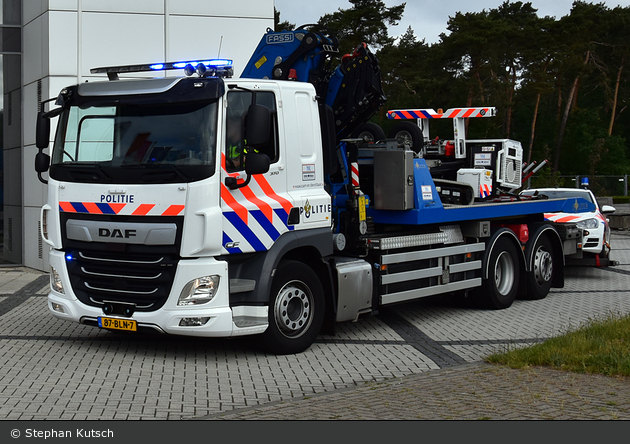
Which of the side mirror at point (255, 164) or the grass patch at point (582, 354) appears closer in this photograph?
the grass patch at point (582, 354)

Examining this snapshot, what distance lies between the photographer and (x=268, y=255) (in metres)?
7.98

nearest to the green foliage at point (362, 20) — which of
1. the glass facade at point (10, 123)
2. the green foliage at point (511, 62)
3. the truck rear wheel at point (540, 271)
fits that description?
the green foliage at point (511, 62)

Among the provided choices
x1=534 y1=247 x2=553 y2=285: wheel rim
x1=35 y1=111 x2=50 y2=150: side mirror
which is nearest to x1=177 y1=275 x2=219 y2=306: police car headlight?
x1=35 y1=111 x2=50 y2=150: side mirror

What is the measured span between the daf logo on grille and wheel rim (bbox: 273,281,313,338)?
1543 mm

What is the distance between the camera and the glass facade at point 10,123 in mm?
16391

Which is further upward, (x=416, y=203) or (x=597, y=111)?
(x=597, y=111)

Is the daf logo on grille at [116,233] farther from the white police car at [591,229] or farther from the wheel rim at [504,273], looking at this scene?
the white police car at [591,229]

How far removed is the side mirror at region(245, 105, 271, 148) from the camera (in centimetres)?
748

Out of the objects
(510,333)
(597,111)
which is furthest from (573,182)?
(510,333)

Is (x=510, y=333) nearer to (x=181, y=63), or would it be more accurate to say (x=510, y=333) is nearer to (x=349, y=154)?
(x=349, y=154)

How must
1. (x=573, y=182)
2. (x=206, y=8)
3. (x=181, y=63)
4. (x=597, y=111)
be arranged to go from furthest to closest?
(x=597, y=111) → (x=573, y=182) → (x=206, y=8) → (x=181, y=63)

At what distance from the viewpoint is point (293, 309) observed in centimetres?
836

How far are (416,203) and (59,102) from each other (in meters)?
4.11

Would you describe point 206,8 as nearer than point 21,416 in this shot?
No
